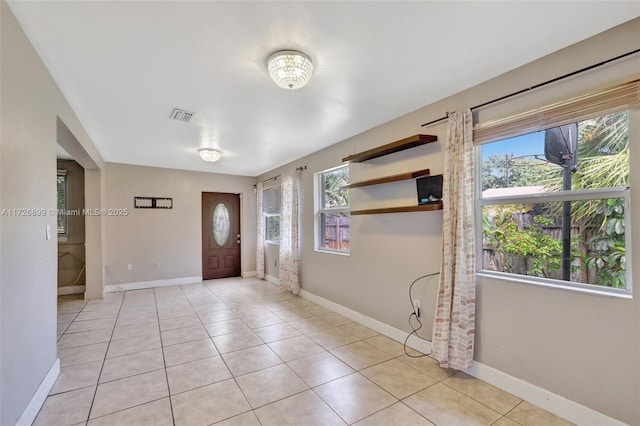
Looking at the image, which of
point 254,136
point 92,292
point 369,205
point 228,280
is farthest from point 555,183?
point 92,292

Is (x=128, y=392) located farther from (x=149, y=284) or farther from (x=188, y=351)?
(x=149, y=284)

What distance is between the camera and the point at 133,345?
3.09 metres

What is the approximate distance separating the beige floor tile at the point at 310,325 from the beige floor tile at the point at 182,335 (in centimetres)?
106

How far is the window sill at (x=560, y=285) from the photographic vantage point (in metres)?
1.74

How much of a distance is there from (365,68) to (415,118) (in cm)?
105

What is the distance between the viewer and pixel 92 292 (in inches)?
194

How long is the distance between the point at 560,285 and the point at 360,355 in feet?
5.75

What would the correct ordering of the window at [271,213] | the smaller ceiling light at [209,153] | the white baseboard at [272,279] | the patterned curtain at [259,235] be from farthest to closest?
the patterned curtain at [259,235]
the window at [271,213]
the white baseboard at [272,279]
the smaller ceiling light at [209,153]

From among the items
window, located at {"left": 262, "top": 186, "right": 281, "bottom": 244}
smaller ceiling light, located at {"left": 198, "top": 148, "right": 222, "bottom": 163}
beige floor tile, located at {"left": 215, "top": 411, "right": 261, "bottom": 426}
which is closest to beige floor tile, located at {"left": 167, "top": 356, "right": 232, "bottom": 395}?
beige floor tile, located at {"left": 215, "top": 411, "right": 261, "bottom": 426}

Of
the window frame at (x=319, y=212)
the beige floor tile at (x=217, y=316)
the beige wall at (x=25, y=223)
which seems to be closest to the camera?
the beige wall at (x=25, y=223)

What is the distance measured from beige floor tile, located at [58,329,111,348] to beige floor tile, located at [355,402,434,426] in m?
2.99

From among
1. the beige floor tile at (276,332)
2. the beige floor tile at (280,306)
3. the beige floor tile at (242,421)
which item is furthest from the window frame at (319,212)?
the beige floor tile at (242,421)

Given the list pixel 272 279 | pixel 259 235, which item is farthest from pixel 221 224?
pixel 272 279

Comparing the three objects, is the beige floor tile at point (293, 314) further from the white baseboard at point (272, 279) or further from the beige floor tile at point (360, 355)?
the white baseboard at point (272, 279)
